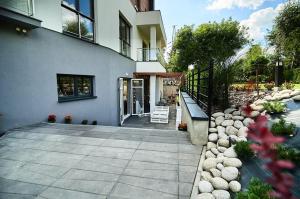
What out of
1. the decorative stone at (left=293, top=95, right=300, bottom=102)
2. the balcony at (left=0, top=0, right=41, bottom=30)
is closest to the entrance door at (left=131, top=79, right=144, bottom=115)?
the balcony at (left=0, top=0, right=41, bottom=30)

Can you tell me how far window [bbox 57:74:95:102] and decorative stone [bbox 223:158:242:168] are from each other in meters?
4.71

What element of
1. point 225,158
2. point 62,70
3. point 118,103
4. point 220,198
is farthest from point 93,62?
point 220,198

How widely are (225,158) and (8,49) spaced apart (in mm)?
4611

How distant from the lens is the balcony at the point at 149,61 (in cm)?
1249

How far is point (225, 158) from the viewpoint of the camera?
8.43ft

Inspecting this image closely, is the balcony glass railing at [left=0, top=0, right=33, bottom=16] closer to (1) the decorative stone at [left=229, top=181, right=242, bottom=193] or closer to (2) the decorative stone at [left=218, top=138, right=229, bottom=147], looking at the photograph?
(2) the decorative stone at [left=218, top=138, right=229, bottom=147]

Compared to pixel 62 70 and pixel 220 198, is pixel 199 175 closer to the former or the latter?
pixel 220 198

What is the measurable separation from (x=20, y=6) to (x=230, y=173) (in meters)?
5.20

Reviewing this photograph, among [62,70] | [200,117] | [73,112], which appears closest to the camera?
[200,117]

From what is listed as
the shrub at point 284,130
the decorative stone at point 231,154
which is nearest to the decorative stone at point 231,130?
the shrub at point 284,130

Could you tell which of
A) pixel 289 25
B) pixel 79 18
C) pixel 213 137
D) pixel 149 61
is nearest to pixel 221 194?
pixel 213 137

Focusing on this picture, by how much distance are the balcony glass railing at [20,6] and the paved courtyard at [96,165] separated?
261 centimetres

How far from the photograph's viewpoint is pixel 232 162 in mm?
2439

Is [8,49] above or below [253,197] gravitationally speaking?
above
